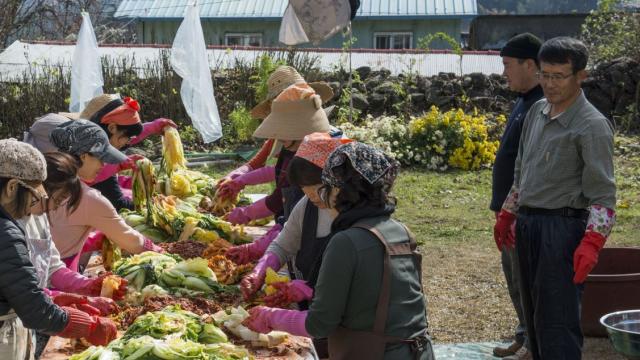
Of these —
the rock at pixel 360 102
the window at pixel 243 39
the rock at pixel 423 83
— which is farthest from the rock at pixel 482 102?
the window at pixel 243 39

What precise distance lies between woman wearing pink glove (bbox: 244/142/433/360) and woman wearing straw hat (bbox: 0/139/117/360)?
90 centimetres

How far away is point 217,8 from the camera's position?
25688mm

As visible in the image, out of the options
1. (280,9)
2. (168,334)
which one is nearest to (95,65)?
(168,334)

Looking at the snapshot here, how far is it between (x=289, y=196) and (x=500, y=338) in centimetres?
219

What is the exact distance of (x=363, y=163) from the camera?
9.22 feet

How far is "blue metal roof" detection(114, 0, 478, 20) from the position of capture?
79.8 ft

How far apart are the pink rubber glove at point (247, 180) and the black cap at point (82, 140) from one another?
139 centimetres

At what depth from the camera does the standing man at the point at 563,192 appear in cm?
388

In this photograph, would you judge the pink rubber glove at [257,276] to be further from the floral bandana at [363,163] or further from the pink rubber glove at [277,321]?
the floral bandana at [363,163]

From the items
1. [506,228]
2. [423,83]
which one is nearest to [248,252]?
[506,228]

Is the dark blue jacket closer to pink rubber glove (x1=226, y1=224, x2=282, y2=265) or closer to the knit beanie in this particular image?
pink rubber glove (x1=226, y1=224, x2=282, y2=265)

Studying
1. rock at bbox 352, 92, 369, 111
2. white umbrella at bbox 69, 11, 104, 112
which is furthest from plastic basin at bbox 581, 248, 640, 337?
rock at bbox 352, 92, 369, 111

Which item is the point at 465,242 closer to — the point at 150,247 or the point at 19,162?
the point at 150,247

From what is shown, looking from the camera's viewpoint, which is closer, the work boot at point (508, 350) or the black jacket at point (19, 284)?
the black jacket at point (19, 284)
